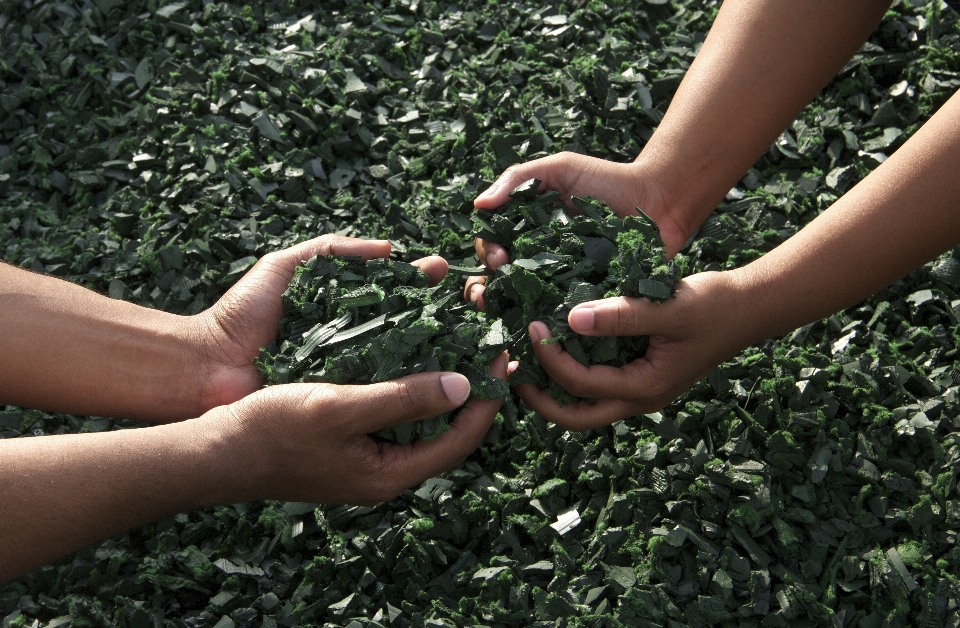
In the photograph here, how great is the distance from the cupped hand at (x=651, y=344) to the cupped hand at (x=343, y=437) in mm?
189

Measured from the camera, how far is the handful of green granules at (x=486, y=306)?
6.99 feet

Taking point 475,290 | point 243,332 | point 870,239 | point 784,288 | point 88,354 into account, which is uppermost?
point 870,239

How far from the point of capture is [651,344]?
7.51 ft

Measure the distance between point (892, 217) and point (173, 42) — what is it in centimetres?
312

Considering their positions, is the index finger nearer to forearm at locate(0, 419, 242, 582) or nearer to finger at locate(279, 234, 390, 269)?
finger at locate(279, 234, 390, 269)

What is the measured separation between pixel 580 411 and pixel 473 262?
2.67 feet

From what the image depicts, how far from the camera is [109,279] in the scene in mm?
3104

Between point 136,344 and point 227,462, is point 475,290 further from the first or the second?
point 136,344

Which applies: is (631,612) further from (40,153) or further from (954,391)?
(40,153)

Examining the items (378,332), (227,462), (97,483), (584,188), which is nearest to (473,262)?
(584,188)

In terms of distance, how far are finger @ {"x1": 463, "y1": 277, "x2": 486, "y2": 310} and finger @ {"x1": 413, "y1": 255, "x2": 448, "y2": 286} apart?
10cm

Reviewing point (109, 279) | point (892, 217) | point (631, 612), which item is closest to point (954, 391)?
point (892, 217)

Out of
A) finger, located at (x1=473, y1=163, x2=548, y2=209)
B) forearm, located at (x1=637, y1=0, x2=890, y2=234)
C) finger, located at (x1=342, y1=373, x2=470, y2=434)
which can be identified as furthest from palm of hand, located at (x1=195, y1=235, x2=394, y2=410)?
forearm, located at (x1=637, y1=0, x2=890, y2=234)

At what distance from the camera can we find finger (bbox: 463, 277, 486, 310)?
251 centimetres
